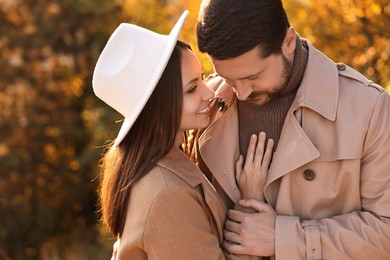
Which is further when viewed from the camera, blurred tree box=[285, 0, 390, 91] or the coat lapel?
blurred tree box=[285, 0, 390, 91]

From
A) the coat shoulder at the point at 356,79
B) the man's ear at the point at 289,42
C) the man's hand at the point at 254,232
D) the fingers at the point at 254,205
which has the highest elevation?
the man's ear at the point at 289,42

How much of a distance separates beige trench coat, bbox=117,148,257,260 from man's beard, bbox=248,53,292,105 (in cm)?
46

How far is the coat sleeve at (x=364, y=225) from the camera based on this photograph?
10.1 ft

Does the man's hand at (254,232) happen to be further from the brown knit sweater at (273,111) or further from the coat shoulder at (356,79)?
the coat shoulder at (356,79)

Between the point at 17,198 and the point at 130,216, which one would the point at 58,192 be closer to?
the point at 17,198

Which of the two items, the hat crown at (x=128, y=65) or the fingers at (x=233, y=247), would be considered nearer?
the hat crown at (x=128, y=65)

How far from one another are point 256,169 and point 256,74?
0.44 m

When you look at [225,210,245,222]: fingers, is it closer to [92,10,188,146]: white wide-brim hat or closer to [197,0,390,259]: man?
[197,0,390,259]: man

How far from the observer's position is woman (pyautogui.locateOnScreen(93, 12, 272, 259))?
3016 mm

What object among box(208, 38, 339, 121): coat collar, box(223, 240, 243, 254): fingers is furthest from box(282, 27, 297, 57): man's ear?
box(223, 240, 243, 254): fingers

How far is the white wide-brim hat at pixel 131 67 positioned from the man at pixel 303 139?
21cm

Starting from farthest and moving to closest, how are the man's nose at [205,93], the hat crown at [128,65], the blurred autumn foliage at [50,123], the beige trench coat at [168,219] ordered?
the blurred autumn foliage at [50,123]
the man's nose at [205,93]
the hat crown at [128,65]
the beige trench coat at [168,219]

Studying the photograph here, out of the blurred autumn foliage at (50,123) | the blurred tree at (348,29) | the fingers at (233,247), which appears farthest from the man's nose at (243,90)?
the blurred autumn foliage at (50,123)

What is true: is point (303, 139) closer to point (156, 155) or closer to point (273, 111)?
point (273, 111)
